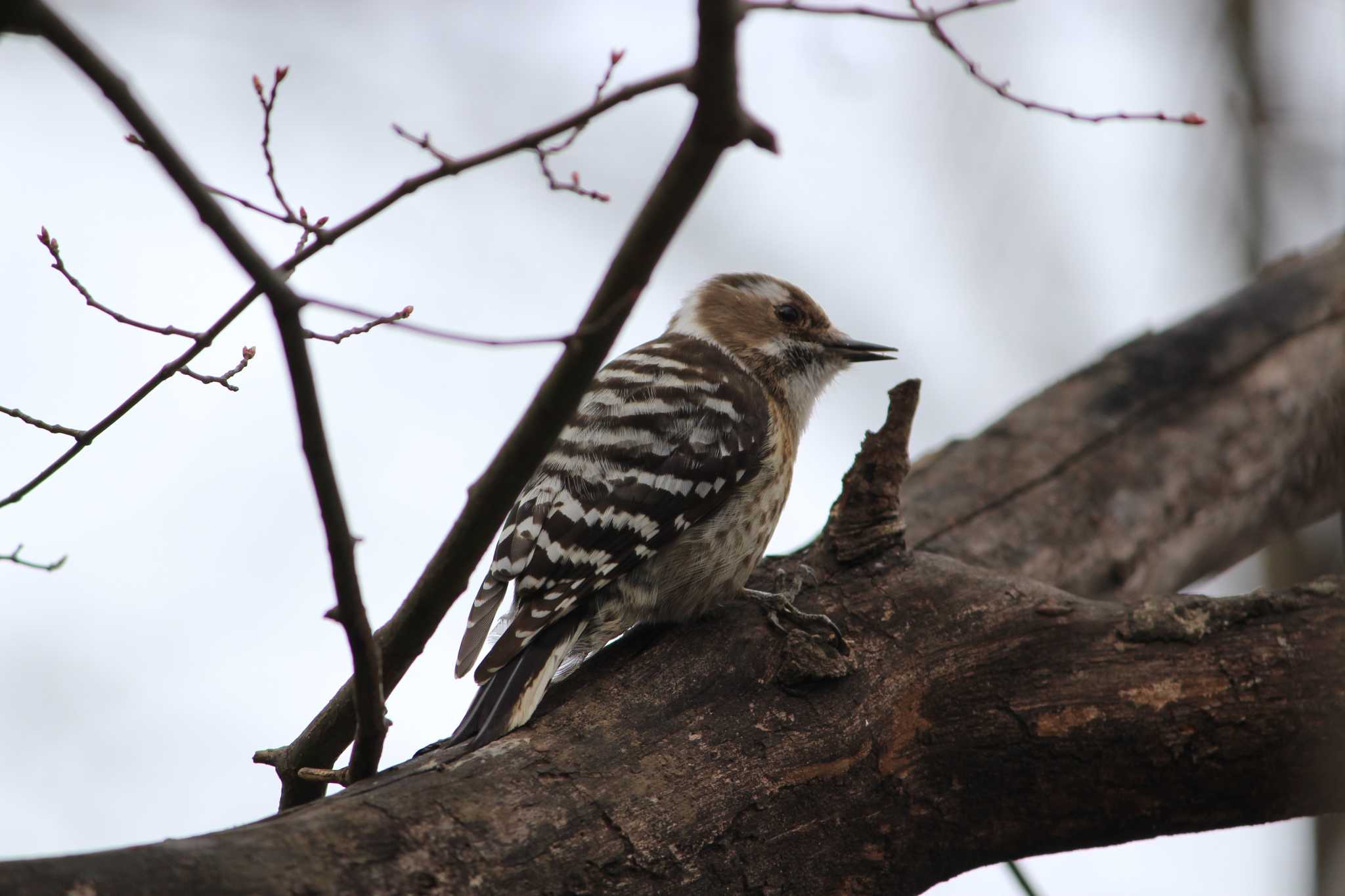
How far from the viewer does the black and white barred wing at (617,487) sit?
3555 millimetres

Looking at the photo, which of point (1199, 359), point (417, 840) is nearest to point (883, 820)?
point (417, 840)

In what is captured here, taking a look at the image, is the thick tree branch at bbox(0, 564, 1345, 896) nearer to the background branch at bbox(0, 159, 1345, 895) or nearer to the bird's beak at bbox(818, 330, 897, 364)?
the background branch at bbox(0, 159, 1345, 895)

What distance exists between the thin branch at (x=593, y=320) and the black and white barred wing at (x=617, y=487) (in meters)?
0.68

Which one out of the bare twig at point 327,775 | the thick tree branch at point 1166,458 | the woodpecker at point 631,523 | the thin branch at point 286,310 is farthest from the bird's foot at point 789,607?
the thin branch at point 286,310

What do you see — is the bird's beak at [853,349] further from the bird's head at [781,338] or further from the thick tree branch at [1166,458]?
the thick tree branch at [1166,458]

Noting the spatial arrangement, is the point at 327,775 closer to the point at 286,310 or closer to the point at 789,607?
the point at 286,310

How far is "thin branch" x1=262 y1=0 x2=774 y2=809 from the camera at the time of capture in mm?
2186

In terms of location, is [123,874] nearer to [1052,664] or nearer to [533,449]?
[533,449]

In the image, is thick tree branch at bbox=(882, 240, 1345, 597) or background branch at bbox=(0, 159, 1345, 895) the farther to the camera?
thick tree branch at bbox=(882, 240, 1345, 597)

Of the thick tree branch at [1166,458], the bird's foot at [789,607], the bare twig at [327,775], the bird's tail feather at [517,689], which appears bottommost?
the bare twig at [327,775]

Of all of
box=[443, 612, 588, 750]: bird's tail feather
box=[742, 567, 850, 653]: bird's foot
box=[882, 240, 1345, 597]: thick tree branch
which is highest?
box=[882, 240, 1345, 597]: thick tree branch

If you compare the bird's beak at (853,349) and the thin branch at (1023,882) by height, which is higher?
the bird's beak at (853,349)

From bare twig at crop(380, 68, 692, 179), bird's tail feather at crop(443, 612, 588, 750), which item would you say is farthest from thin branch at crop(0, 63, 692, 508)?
bird's tail feather at crop(443, 612, 588, 750)

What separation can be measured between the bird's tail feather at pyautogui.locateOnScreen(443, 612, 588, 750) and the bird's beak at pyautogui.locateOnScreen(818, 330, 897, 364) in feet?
6.70
